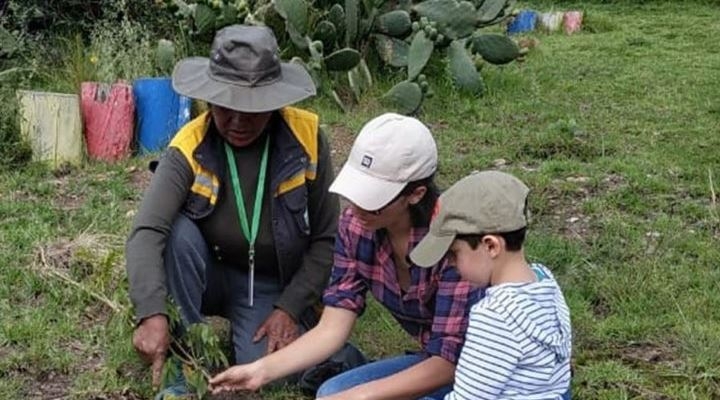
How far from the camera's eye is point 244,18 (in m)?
6.89

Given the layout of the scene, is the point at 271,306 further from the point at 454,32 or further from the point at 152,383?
the point at 454,32

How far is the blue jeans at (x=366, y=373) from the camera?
115 inches

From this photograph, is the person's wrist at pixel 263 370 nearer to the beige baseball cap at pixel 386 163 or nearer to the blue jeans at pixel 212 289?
the blue jeans at pixel 212 289

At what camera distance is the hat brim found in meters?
2.94

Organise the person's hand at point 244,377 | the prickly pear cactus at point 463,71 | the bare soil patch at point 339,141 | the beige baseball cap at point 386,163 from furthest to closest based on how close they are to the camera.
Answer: the prickly pear cactus at point 463,71 → the bare soil patch at point 339,141 → the person's hand at point 244,377 → the beige baseball cap at point 386,163

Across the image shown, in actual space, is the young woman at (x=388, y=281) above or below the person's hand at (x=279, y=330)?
above

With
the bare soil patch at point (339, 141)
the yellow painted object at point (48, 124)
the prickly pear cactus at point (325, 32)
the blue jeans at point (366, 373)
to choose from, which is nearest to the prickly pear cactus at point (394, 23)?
the prickly pear cactus at point (325, 32)

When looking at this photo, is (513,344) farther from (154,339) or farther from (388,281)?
(154,339)

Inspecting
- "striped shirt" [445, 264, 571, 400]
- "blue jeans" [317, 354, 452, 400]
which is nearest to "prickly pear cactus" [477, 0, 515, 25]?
"blue jeans" [317, 354, 452, 400]

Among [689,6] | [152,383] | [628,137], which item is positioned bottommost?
[689,6]

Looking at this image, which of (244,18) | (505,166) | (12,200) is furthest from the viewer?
(244,18)

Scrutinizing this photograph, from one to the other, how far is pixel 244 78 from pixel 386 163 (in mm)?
650

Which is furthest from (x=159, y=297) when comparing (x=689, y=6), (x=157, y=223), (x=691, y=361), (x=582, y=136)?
(x=689, y=6)

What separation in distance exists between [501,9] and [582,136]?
1.60 metres
